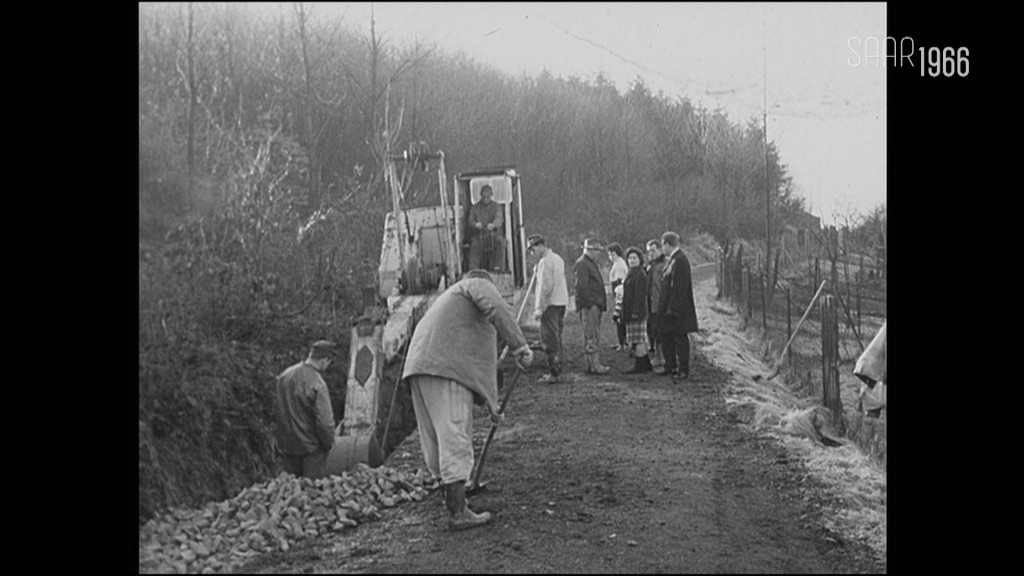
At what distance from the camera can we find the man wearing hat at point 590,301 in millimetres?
10156

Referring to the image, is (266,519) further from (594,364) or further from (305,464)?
(594,364)

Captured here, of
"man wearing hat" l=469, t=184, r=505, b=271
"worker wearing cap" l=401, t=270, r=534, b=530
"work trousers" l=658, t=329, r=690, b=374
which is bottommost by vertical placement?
"work trousers" l=658, t=329, r=690, b=374

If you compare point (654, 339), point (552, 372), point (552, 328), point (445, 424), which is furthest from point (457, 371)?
point (654, 339)

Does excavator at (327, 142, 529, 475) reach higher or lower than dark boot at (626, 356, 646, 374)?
higher

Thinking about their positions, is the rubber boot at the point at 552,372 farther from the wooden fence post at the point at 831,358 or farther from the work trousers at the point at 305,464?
the work trousers at the point at 305,464

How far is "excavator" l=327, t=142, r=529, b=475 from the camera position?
7023 mm

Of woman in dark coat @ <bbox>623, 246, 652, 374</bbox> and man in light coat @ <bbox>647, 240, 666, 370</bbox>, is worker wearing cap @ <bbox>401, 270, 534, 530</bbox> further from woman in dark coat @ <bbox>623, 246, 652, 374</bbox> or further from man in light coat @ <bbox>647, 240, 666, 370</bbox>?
woman in dark coat @ <bbox>623, 246, 652, 374</bbox>

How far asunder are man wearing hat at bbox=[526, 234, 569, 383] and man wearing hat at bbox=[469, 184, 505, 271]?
25.9 inches

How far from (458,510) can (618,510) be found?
2.92ft

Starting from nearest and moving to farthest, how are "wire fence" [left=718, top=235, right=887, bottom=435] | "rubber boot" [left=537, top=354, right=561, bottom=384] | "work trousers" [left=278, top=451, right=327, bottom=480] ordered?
"work trousers" [left=278, top=451, right=327, bottom=480], "wire fence" [left=718, top=235, right=887, bottom=435], "rubber boot" [left=537, top=354, right=561, bottom=384]

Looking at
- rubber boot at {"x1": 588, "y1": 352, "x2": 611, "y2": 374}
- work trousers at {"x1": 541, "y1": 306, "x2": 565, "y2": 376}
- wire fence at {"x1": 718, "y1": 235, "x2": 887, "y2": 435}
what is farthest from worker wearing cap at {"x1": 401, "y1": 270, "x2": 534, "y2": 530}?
rubber boot at {"x1": 588, "y1": 352, "x2": 611, "y2": 374}
